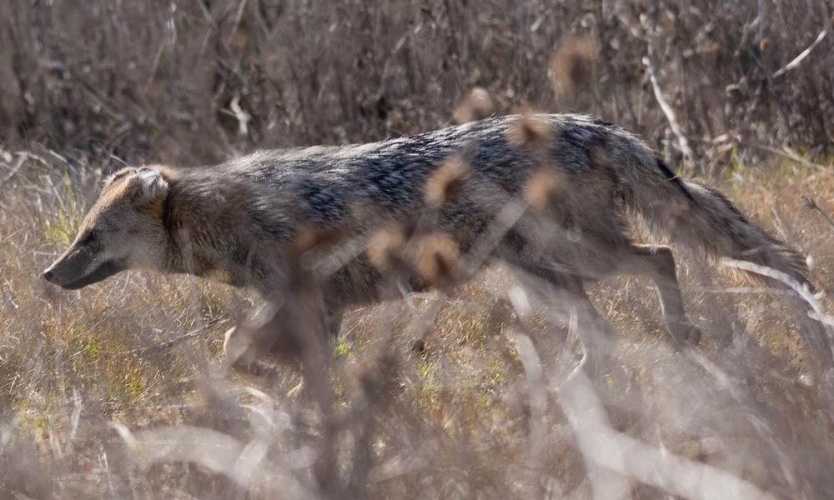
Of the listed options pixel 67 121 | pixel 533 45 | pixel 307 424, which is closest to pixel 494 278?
pixel 307 424

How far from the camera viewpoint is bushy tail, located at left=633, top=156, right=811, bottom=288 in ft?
18.7

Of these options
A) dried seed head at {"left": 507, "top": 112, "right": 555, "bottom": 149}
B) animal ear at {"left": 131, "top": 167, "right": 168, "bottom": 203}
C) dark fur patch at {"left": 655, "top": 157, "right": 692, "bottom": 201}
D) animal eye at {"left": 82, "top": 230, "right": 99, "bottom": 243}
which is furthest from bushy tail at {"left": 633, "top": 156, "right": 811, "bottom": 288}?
animal eye at {"left": 82, "top": 230, "right": 99, "bottom": 243}

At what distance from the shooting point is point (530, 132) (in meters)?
5.15

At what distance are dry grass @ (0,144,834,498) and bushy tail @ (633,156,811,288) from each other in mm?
250

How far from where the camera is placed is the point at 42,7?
36.7 feet

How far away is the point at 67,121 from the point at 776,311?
7.75 metres

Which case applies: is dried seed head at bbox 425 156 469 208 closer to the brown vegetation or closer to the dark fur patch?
the brown vegetation

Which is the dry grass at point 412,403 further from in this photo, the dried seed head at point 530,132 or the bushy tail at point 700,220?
the dried seed head at point 530,132

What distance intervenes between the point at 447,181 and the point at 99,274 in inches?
71.6

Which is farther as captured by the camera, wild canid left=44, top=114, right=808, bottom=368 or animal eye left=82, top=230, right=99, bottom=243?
animal eye left=82, top=230, right=99, bottom=243

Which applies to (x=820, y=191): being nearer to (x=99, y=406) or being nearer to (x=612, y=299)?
(x=612, y=299)

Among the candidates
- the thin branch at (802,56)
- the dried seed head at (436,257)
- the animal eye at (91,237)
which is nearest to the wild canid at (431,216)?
the animal eye at (91,237)

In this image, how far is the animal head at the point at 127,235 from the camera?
5.99 meters

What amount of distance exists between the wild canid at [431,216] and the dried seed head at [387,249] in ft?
0.10
